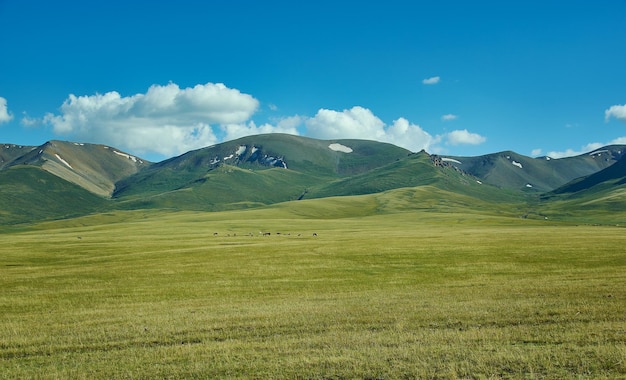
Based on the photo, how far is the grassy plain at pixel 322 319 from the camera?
1689 cm

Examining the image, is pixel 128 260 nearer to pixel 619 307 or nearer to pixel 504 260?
pixel 504 260

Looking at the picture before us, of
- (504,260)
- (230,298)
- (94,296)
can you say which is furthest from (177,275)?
(504,260)

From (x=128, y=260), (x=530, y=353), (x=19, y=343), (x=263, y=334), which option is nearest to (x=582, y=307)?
(x=530, y=353)

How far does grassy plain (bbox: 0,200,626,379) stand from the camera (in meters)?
16.9

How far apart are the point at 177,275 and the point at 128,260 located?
57.1ft

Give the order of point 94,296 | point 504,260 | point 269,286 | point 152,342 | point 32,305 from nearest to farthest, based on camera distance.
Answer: point 152,342, point 32,305, point 94,296, point 269,286, point 504,260

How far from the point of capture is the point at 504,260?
180 feet

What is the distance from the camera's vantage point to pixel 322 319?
84.3 ft

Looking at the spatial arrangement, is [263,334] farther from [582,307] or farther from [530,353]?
[582,307]

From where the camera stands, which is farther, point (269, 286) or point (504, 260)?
point (504, 260)

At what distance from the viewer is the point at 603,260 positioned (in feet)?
171

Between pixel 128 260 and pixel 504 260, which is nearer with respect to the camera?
pixel 504 260

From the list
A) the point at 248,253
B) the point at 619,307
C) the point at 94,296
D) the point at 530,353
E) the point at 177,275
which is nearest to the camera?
the point at 530,353

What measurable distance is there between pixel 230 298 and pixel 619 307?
942 inches
